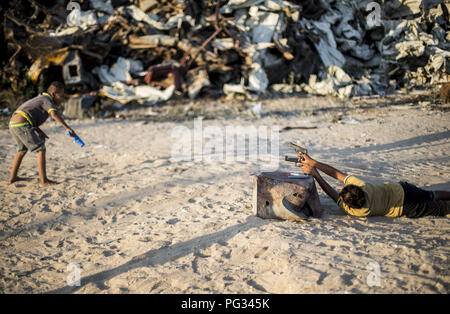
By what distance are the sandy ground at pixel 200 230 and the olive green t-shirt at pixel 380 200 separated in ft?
0.34

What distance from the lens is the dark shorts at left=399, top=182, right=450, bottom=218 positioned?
2.81 metres

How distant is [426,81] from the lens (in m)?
9.79

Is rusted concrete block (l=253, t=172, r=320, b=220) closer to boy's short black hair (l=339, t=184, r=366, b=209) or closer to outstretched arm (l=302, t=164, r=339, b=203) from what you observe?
outstretched arm (l=302, t=164, r=339, b=203)

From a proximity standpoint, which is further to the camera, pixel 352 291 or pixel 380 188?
pixel 380 188

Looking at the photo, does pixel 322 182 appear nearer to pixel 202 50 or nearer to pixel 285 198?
pixel 285 198

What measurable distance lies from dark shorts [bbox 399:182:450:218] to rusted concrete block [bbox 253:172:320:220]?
83cm

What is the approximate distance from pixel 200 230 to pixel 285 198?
875mm

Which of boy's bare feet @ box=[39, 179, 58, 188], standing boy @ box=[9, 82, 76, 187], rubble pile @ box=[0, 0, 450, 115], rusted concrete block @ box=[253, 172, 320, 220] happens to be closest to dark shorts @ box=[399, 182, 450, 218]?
rusted concrete block @ box=[253, 172, 320, 220]

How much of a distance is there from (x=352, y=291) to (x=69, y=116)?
7627mm

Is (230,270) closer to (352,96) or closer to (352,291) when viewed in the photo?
(352,291)

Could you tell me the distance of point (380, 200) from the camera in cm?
280

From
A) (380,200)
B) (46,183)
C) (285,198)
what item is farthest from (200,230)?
(46,183)

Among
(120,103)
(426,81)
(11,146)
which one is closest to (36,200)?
(11,146)
